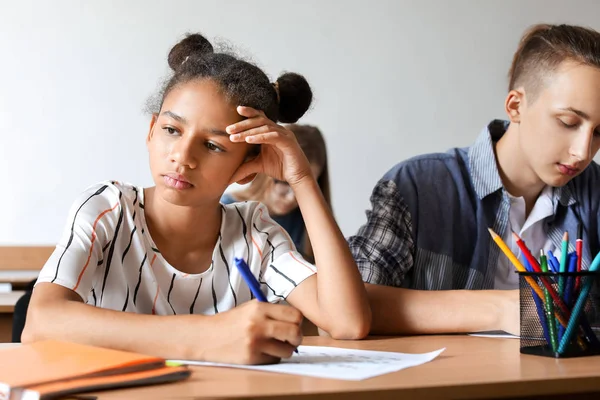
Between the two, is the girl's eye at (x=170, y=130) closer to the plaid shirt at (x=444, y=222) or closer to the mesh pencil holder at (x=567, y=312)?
the plaid shirt at (x=444, y=222)

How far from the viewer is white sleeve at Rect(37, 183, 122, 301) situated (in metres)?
1.05

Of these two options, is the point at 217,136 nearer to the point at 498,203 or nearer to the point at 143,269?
the point at 143,269

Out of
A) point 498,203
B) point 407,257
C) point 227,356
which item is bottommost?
point 227,356

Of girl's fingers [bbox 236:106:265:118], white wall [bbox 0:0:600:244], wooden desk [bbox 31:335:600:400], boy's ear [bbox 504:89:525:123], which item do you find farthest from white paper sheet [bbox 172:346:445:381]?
white wall [bbox 0:0:600:244]

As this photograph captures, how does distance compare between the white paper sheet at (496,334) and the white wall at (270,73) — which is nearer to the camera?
the white paper sheet at (496,334)

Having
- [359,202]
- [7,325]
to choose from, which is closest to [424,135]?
[359,202]

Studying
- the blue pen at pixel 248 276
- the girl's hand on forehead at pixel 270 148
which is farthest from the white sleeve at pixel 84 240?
the blue pen at pixel 248 276

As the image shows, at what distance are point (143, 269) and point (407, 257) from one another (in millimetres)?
539

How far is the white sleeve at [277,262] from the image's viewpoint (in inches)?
49.9

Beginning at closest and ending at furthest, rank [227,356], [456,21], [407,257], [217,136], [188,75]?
[227,356], [217,136], [188,75], [407,257], [456,21]

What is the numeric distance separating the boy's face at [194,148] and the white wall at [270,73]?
217 cm

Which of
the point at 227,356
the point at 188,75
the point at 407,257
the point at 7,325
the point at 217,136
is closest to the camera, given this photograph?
the point at 227,356

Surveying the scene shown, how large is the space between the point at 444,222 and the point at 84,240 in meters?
0.73

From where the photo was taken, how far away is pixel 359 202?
144 inches
